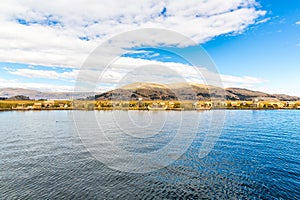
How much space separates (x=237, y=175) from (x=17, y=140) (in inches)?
2167

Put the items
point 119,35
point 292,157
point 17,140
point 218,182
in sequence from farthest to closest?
point 17,140, point 292,157, point 119,35, point 218,182

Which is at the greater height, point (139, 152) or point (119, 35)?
point (119, 35)

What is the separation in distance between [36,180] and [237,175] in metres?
29.6

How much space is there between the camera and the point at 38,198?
2589 centimetres

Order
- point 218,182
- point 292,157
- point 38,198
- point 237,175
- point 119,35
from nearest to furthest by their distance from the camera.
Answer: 1. point 38,198
2. point 218,182
3. point 237,175
4. point 119,35
5. point 292,157

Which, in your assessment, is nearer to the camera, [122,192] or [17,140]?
[122,192]

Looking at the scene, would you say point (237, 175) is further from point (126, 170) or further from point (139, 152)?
point (139, 152)

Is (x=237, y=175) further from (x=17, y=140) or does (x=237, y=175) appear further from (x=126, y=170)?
(x=17, y=140)

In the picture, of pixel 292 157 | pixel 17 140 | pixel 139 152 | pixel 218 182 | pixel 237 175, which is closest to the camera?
pixel 218 182

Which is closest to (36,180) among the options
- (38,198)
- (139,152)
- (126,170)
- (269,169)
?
(38,198)

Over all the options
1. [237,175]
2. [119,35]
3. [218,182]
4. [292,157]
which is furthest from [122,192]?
[292,157]

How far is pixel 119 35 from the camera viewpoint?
35.0 m

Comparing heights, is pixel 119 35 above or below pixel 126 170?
above

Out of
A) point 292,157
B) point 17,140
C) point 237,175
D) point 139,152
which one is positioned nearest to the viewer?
point 237,175
